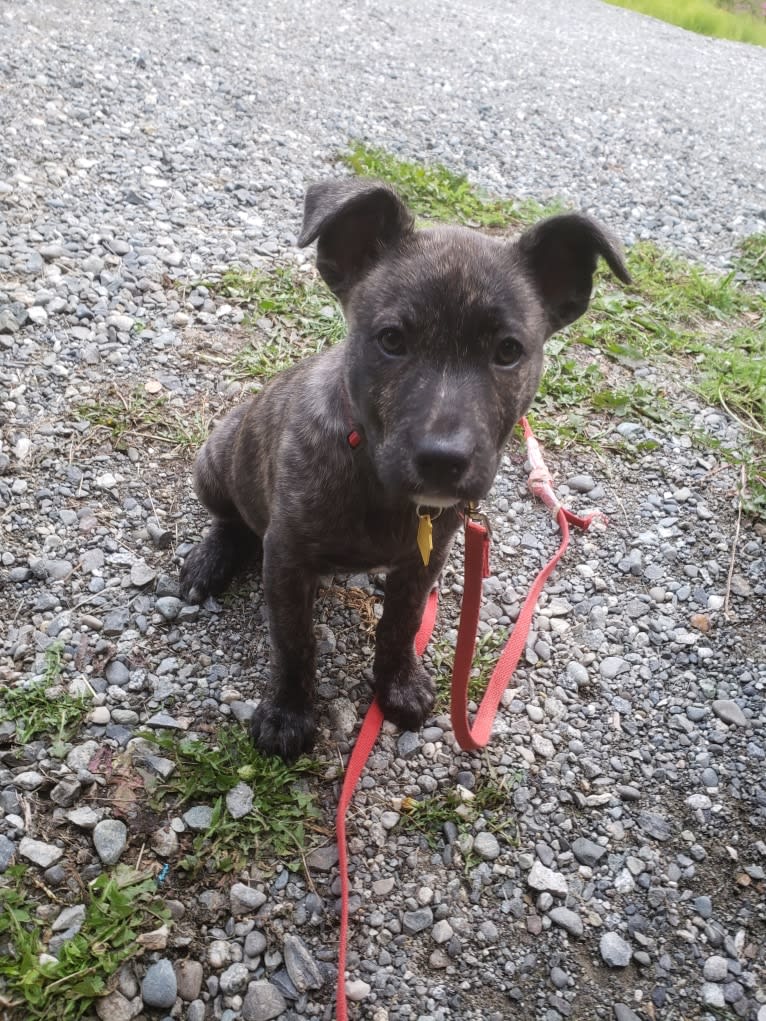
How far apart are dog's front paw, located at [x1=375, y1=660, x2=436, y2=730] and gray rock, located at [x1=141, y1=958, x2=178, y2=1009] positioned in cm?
130

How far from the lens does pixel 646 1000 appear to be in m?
2.81

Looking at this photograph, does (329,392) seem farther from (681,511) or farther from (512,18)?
(512,18)

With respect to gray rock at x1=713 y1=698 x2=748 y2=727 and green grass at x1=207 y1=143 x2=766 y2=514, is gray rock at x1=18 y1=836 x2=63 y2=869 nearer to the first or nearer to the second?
gray rock at x1=713 y1=698 x2=748 y2=727

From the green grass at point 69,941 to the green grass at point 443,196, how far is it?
18.2ft

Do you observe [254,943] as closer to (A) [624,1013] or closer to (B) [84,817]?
(B) [84,817]

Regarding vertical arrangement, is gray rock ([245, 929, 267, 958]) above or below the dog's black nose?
below

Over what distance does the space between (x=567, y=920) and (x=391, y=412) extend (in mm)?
2001

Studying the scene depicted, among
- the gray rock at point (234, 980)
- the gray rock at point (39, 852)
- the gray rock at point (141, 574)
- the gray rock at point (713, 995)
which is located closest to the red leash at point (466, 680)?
the gray rock at point (234, 980)

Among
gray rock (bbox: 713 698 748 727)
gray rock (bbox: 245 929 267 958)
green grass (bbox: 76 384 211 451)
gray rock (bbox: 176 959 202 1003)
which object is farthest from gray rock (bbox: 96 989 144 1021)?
green grass (bbox: 76 384 211 451)

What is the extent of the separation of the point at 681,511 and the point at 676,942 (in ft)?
8.16

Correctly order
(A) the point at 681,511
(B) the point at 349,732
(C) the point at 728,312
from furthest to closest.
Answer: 1. (C) the point at 728,312
2. (A) the point at 681,511
3. (B) the point at 349,732

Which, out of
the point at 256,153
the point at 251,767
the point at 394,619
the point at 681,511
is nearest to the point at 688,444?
the point at 681,511

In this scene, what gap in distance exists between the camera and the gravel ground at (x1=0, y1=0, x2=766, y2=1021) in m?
2.84

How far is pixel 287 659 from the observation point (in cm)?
332
